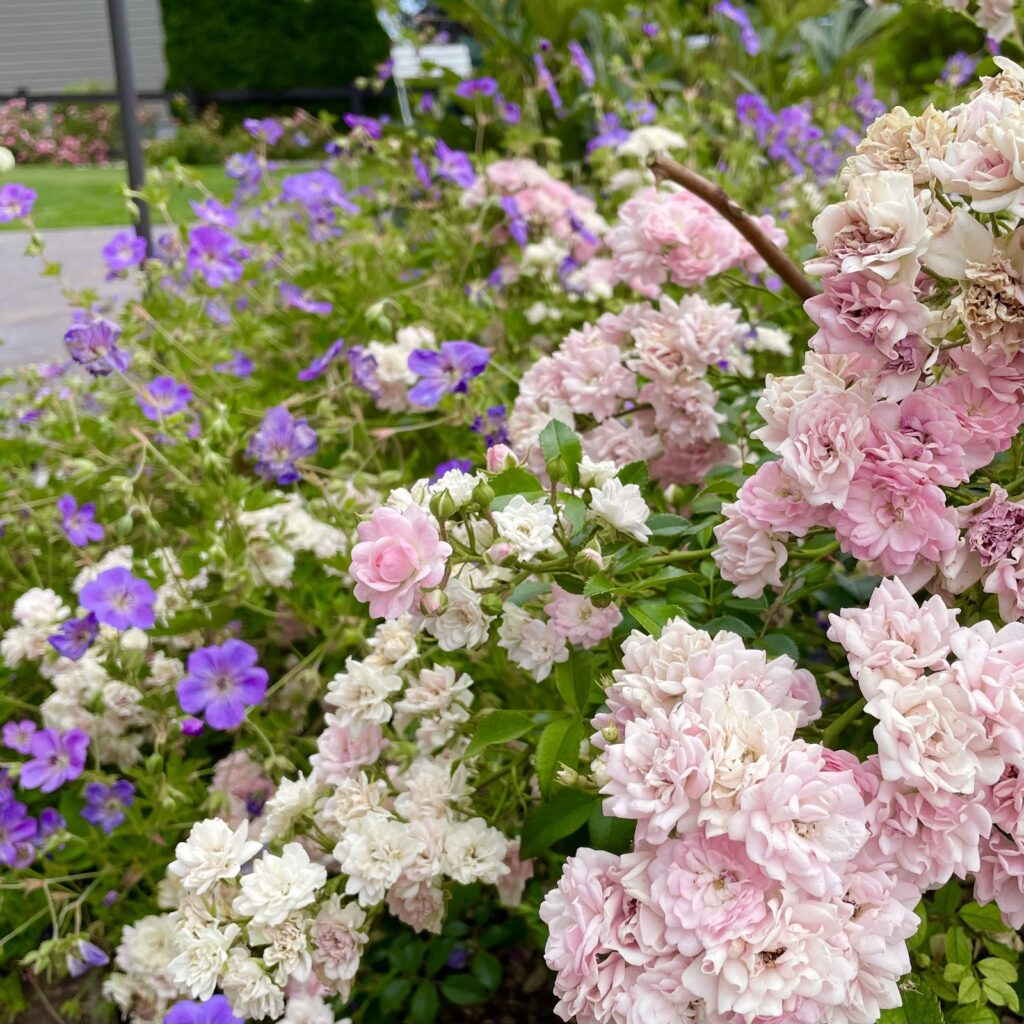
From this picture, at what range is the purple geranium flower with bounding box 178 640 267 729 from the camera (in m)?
1.24

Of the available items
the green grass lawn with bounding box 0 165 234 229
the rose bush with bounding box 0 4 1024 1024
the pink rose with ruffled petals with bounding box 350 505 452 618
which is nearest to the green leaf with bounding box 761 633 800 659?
the rose bush with bounding box 0 4 1024 1024

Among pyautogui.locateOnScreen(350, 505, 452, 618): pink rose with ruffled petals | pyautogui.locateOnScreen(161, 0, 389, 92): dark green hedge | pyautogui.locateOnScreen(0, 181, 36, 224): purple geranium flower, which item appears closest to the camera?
pyautogui.locateOnScreen(350, 505, 452, 618): pink rose with ruffled petals

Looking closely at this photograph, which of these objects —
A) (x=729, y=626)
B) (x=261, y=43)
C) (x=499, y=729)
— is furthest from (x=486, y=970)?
(x=261, y=43)

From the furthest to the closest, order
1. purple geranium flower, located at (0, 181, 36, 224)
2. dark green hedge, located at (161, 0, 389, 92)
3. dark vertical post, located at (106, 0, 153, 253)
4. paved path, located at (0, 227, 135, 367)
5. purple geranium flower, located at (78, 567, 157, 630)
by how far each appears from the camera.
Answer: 1. dark green hedge, located at (161, 0, 389, 92)
2. paved path, located at (0, 227, 135, 367)
3. dark vertical post, located at (106, 0, 153, 253)
4. purple geranium flower, located at (0, 181, 36, 224)
5. purple geranium flower, located at (78, 567, 157, 630)

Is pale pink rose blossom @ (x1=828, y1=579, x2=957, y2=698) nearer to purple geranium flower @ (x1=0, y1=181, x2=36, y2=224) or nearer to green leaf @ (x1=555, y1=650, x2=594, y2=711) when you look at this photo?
green leaf @ (x1=555, y1=650, x2=594, y2=711)

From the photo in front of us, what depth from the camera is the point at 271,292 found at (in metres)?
2.29

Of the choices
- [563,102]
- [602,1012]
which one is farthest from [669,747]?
[563,102]

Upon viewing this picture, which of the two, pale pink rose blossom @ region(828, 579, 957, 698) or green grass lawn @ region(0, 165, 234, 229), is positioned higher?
pale pink rose blossom @ region(828, 579, 957, 698)

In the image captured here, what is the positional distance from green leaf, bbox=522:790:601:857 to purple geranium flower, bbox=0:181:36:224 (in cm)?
145

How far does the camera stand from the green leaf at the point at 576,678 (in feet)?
2.90

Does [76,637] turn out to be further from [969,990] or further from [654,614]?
[969,990]

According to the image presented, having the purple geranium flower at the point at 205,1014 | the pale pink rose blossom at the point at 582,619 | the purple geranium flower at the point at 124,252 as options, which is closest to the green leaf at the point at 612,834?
the pale pink rose blossom at the point at 582,619

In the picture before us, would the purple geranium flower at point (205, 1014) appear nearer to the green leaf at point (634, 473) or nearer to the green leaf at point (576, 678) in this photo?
the green leaf at point (576, 678)

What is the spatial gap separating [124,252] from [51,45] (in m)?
18.2
